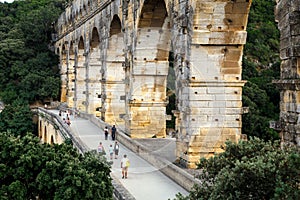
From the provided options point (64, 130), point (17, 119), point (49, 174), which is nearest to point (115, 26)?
point (64, 130)

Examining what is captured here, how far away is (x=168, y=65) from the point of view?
18.5 m

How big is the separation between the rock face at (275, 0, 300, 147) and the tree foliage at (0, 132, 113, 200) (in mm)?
4203

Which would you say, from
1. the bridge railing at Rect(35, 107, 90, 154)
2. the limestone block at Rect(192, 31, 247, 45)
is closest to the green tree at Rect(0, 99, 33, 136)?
the bridge railing at Rect(35, 107, 90, 154)

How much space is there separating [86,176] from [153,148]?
20.9ft

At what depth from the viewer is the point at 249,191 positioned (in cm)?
584

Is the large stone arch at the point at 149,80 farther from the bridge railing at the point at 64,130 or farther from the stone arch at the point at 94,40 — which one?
the stone arch at the point at 94,40

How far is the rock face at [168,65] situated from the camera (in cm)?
1244

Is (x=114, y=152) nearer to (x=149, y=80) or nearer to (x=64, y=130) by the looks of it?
(x=149, y=80)

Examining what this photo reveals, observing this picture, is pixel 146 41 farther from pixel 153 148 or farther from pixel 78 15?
pixel 78 15

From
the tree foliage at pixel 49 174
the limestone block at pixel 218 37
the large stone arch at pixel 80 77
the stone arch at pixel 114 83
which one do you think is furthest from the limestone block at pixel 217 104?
the large stone arch at pixel 80 77

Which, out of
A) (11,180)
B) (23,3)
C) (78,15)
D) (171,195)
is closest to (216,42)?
(171,195)

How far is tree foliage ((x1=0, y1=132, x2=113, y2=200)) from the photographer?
9906mm

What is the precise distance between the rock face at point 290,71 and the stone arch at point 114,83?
16118mm

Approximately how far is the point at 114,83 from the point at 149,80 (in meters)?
5.60
